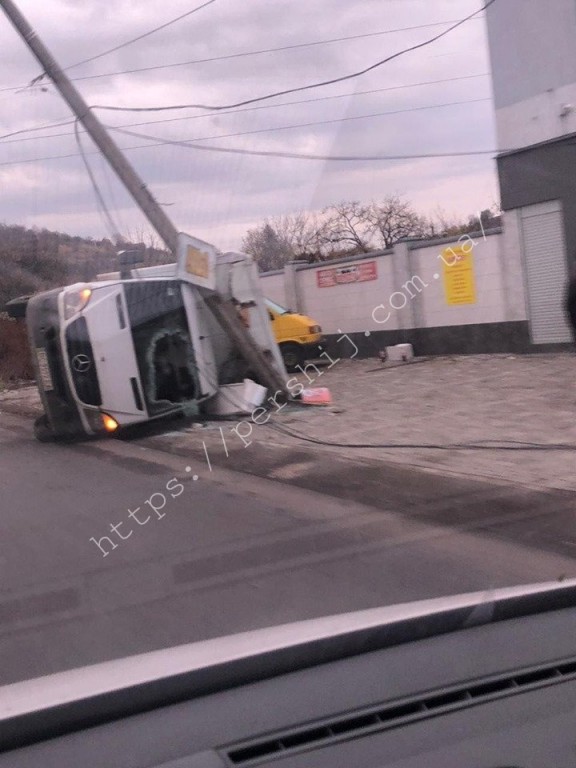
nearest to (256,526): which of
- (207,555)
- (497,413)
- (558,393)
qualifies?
(207,555)

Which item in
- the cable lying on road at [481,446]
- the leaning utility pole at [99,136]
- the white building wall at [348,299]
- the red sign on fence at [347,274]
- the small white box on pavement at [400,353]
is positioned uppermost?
the leaning utility pole at [99,136]

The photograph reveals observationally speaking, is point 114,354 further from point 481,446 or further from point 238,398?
point 481,446

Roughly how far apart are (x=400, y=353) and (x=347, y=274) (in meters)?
3.43

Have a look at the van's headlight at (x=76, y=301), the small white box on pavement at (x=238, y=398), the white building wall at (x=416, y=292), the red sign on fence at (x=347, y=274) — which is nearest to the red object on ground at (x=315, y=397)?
the small white box on pavement at (x=238, y=398)

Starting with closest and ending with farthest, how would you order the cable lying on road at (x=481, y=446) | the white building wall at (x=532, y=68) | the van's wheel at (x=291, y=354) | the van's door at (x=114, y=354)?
the cable lying on road at (x=481, y=446), the van's door at (x=114, y=354), the white building wall at (x=532, y=68), the van's wheel at (x=291, y=354)

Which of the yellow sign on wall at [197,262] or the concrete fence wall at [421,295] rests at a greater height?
the yellow sign on wall at [197,262]

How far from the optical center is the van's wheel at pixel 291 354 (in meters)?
19.8

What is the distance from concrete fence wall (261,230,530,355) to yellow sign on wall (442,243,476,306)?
2 centimetres

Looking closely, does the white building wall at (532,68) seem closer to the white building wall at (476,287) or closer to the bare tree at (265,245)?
the white building wall at (476,287)

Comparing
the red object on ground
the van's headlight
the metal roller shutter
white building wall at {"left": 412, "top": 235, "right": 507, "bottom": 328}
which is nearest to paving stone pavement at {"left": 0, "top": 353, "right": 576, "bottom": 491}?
the red object on ground

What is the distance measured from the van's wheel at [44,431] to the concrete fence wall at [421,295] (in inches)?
301

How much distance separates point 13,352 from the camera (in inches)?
794

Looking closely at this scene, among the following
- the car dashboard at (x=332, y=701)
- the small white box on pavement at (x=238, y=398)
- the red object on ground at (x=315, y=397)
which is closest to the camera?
the car dashboard at (x=332, y=701)

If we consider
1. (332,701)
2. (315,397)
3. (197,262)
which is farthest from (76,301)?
(332,701)
